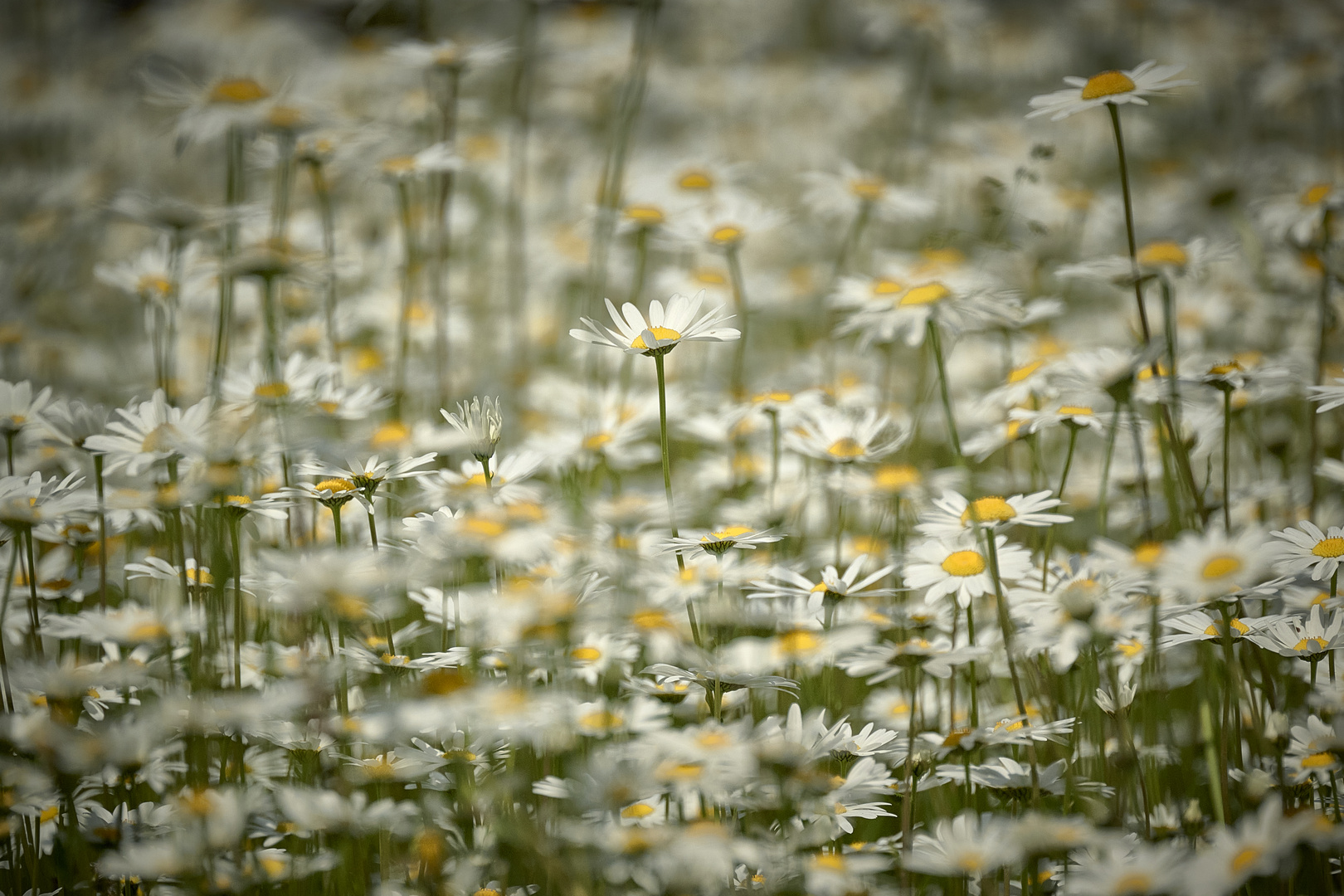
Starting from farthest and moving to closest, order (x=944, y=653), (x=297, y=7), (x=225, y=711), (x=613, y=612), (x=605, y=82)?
(x=297, y=7)
(x=605, y=82)
(x=613, y=612)
(x=944, y=653)
(x=225, y=711)

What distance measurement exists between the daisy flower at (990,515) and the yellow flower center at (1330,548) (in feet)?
1.41

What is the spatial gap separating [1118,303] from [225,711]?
16.7ft

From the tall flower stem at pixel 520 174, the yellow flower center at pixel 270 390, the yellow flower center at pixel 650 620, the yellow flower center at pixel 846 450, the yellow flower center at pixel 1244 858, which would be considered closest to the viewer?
the yellow flower center at pixel 1244 858

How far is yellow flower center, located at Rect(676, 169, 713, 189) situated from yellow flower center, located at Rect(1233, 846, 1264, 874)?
2.94 metres

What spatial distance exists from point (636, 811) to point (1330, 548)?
129cm

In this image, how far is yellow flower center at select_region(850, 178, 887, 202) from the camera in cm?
314

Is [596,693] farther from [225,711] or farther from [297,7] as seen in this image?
[297,7]

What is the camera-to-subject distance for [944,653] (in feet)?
4.69

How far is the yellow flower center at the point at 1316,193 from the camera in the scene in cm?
253

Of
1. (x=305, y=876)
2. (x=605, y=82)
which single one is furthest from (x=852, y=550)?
(x=605, y=82)

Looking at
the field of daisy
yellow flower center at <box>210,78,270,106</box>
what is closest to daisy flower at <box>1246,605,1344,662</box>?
the field of daisy

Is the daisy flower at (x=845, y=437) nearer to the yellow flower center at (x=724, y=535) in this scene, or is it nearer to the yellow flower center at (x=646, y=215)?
the yellow flower center at (x=724, y=535)

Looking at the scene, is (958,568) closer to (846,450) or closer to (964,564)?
(964,564)

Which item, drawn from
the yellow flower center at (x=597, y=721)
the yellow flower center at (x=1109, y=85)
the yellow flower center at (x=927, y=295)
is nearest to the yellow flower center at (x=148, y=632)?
the yellow flower center at (x=597, y=721)
